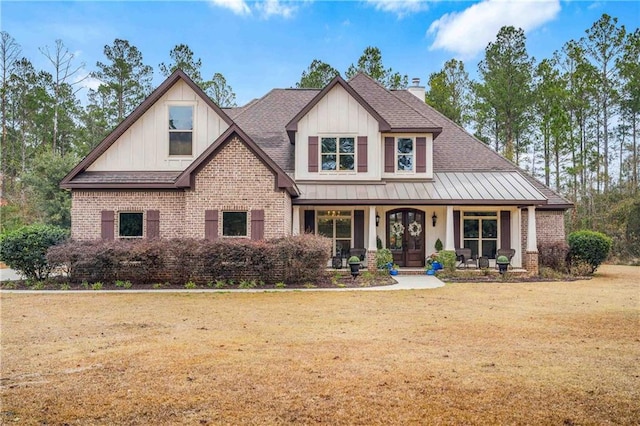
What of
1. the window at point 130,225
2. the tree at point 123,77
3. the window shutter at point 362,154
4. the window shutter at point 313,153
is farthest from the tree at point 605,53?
the tree at point 123,77

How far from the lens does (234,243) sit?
13805mm

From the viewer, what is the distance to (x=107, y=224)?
1576 cm

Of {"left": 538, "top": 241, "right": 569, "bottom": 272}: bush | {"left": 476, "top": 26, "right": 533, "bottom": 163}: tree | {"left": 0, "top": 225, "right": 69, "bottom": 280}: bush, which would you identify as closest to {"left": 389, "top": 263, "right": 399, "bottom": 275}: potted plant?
{"left": 538, "top": 241, "right": 569, "bottom": 272}: bush

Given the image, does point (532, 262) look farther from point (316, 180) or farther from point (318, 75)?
point (318, 75)

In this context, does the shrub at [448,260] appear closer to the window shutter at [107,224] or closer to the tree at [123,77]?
the window shutter at [107,224]

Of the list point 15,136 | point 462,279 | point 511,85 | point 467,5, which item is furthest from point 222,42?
point 15,136

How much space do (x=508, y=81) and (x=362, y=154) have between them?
61.9ft

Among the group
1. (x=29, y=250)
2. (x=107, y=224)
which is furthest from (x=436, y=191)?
(x=29, y=250)

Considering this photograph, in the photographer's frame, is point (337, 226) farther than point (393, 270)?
Yes

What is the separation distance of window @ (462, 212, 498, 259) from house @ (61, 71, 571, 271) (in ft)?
0.14

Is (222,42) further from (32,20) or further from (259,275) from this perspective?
(259,275)

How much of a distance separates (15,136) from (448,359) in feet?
142

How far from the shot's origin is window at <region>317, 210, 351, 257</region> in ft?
60.9

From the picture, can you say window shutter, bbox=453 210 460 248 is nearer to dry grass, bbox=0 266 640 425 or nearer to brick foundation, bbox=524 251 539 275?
brick foundation, bbox=524 251 539 275
